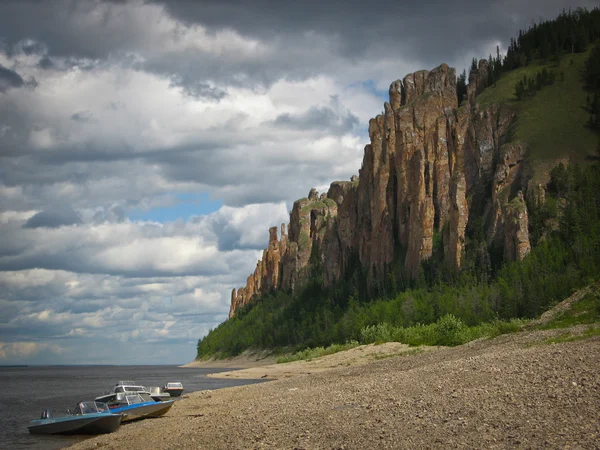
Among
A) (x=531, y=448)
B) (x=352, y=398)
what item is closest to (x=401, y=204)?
(x=352, y=398)

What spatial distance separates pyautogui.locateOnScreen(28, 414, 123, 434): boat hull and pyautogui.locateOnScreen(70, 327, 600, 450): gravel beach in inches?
96.7

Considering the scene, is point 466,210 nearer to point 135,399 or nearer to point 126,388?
point 126,388

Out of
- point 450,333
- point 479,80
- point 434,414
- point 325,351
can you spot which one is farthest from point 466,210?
point 434,414

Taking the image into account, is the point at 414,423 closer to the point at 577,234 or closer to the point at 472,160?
the point at 577,234

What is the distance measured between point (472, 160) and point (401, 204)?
74.6ft

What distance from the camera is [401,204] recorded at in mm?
166125

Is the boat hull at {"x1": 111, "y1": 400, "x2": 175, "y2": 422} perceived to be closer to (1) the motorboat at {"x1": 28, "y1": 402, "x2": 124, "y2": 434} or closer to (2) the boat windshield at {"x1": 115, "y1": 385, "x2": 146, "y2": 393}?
(1) the motorboat at {"x1": 28, "y1": 402, "x2": 124, "y2": 434}

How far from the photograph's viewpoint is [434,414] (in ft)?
76.0

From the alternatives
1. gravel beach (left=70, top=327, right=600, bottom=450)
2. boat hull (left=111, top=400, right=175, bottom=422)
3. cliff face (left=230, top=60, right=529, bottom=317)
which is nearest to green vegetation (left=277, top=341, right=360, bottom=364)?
cliff face (left=230, top=60, right=529, bottom=317)

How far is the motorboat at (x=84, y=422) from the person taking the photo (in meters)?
39.9

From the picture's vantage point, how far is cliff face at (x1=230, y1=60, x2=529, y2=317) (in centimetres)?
13350

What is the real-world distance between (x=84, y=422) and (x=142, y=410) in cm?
427

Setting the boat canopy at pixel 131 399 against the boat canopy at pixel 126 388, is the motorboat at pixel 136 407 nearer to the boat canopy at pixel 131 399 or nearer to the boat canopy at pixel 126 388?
the boat canopy at pixel 131 399

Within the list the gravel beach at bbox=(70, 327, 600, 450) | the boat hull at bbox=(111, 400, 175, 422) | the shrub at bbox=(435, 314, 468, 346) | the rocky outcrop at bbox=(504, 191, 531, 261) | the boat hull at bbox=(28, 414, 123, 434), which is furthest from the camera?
the rocky outcrop at bbox=(504, 191, 531, 261)
